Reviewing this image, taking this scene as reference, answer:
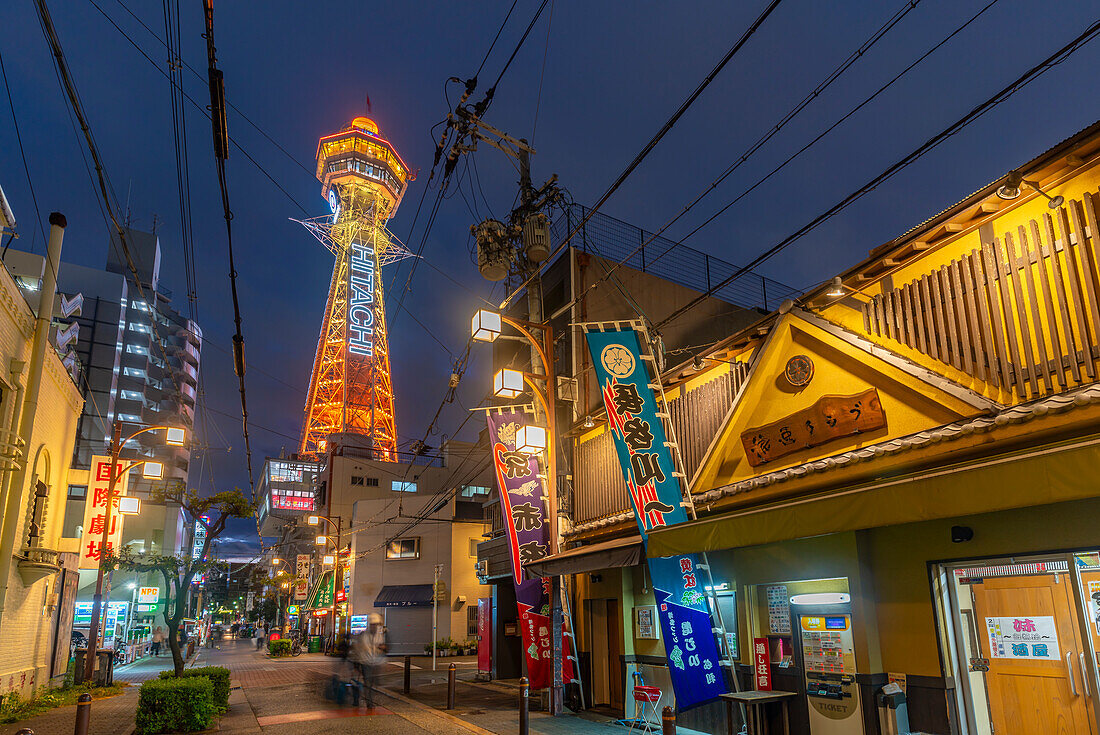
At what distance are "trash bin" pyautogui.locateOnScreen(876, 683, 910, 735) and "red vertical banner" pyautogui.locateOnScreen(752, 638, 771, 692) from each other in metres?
1.98

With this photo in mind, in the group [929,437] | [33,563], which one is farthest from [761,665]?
[33,563]

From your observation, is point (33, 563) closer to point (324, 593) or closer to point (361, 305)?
point (324, 593)

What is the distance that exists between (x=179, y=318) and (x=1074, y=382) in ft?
310

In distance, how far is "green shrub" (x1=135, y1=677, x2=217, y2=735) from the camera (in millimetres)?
11453

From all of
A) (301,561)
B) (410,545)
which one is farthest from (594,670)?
(301,561)

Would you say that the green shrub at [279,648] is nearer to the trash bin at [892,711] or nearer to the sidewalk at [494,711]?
the sidewalk at [494,711]

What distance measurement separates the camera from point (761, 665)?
9781mm

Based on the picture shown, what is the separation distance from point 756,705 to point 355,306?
219ft

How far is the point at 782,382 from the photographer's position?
10.3 meters

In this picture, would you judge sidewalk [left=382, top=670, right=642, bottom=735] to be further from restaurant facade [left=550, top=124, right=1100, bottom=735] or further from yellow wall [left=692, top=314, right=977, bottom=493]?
yellow wall [left=692, top=314, right=977, bottom=493]

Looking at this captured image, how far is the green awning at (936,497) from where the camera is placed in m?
5.41

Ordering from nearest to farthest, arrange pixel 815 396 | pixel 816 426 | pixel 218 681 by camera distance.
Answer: pixel 816 426 < pixel 815 396 < pixel 218 681

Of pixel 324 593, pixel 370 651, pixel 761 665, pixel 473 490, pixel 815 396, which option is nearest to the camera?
pixel 815 396

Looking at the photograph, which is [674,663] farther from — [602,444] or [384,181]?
[384,181]
